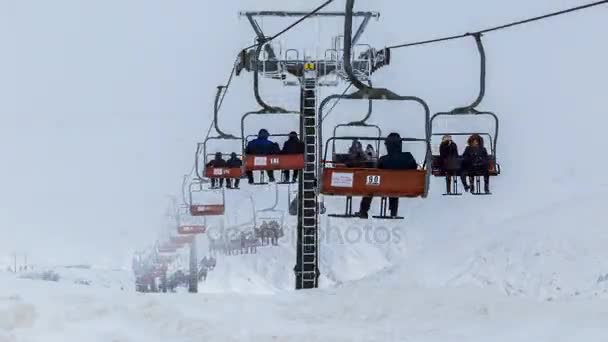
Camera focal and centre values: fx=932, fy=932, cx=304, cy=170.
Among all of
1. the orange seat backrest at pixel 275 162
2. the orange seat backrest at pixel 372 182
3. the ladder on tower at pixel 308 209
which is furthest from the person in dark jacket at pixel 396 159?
the ladder on tower at pixel 308 209

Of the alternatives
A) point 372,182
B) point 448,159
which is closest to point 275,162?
point 448,159

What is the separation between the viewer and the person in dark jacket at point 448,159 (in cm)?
1427

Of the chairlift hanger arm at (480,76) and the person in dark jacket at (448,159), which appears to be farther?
the person in dark jacket at (448,159)

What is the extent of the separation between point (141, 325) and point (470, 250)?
65.1ft

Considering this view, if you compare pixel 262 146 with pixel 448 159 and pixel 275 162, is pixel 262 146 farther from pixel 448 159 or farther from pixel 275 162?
pixel 448 159

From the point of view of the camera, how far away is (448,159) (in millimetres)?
14336

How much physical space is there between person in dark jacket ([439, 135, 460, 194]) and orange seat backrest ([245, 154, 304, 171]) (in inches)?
134

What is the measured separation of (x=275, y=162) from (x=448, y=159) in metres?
3.85

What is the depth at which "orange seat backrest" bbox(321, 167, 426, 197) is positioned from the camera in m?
12.1

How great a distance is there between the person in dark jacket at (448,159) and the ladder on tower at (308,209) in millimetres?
7774

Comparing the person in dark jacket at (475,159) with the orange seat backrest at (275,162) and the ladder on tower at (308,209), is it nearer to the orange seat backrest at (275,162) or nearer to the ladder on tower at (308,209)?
the orange seat backrest at (275,162)

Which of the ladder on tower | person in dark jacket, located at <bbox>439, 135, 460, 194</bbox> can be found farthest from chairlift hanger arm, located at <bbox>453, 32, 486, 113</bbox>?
the ladder on tower

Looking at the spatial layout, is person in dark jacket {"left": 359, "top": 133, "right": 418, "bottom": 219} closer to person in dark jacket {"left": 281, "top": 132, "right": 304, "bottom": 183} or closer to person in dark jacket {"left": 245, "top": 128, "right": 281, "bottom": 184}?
person in dark jacket {"left": 281, "top": 132, "right": 304, "bottom": 183}

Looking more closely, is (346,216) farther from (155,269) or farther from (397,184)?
(155,269)
